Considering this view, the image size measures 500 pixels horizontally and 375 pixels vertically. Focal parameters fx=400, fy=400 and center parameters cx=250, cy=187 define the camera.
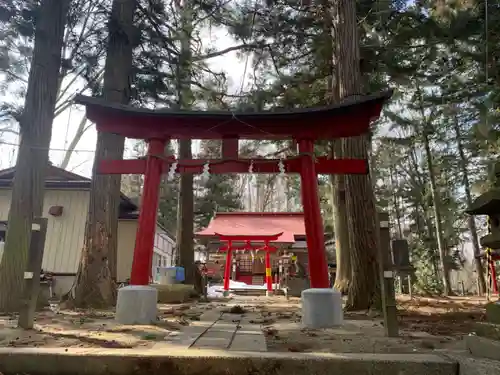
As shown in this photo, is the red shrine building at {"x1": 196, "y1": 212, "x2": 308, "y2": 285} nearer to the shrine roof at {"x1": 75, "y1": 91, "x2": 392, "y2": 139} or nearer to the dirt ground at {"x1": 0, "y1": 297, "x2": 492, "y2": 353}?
the shrine roof at {"x1": 75, "y1": 91, "x2": 392, "y2": 139}

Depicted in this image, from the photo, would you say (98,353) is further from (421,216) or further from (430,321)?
(421,216)

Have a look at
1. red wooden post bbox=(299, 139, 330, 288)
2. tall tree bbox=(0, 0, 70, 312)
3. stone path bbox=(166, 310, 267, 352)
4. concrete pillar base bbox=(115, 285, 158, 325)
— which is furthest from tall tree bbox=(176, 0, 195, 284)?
stone path bbox=(166, 310, 267, 352)

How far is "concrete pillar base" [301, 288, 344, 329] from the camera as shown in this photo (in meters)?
5.91

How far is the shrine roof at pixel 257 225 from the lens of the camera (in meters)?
17.6

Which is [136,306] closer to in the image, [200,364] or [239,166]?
[239,166]

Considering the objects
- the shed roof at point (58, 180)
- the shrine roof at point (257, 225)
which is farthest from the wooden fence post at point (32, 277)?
the shrine roof at point (257, 225)

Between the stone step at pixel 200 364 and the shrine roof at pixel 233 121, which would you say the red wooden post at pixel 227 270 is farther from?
the stone step at pixel 200 364

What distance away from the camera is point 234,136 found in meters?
7.27

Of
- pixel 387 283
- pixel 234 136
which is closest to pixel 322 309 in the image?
pixel 387 283

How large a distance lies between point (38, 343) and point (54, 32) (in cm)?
658

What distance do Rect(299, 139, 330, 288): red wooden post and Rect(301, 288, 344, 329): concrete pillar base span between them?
0.99 feet

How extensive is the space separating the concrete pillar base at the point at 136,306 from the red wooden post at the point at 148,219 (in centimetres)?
31

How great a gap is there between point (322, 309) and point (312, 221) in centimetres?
141

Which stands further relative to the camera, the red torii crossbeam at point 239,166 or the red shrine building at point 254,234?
the red shrine building at point 254,234
